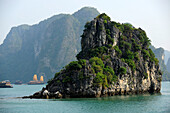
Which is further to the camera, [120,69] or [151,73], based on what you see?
[151,73]

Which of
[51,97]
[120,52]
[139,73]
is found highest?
[120,52]

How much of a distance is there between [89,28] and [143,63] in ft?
75.6

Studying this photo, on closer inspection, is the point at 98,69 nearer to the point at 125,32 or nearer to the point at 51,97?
the point at 51,97

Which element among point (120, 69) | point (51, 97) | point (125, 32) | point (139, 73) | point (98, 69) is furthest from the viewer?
Answer: point (125, 32)

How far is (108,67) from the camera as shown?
91.7 meters

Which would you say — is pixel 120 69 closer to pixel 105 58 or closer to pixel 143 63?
pixel 105 58

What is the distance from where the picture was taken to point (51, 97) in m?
80.6

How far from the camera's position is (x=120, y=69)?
92.8 m

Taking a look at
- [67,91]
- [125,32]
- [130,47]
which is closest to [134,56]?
[130,47]

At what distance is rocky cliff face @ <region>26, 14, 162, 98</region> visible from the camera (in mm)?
81750

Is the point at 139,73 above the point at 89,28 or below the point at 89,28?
below

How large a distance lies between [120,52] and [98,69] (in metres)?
19.1

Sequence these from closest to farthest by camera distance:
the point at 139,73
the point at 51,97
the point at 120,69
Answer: the point at 51,97, the point at 120,69, the point at 139,73

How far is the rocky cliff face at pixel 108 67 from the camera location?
268ft
